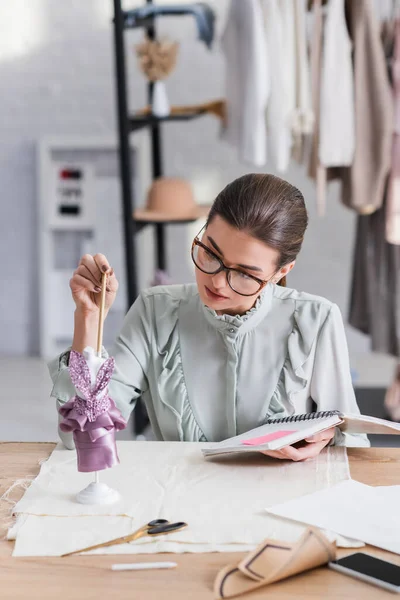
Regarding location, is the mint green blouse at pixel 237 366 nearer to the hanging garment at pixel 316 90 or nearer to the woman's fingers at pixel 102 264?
the woman's fingers at pixel 102 264

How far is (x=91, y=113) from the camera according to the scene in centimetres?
524

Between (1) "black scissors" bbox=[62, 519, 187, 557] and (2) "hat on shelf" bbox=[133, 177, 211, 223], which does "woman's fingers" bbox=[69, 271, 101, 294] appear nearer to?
(1) "black scissors" bbox=[62, 519, 187, 557]

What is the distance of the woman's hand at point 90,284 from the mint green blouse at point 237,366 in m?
0.22

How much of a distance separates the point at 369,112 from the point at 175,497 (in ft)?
8.67

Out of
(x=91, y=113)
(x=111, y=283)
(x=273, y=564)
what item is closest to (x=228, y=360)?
(x=111, y=283)

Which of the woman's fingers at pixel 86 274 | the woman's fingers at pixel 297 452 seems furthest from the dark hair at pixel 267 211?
the woman's fingers at pixel 297 452

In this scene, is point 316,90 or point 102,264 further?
point 316,90

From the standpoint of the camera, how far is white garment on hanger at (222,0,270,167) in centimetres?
372

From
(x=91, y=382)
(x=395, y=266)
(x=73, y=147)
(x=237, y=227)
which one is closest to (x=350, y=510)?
(x=91, y=382)

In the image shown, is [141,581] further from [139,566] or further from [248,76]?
[248,76]

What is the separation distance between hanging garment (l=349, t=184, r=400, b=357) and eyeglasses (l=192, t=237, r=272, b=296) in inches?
89.6

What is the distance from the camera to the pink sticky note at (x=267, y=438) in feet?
5.09

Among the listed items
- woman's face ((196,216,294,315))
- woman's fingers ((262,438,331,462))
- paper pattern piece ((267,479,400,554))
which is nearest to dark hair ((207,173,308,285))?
woman's face ((196,216,294,315))

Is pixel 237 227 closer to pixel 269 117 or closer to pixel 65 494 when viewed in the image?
pixel 65 494
